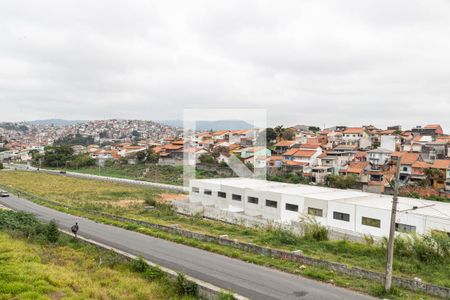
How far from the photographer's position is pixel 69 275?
34.6ft

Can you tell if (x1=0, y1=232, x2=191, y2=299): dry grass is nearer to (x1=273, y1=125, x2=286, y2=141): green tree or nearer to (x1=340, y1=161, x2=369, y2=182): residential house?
(x1=340, y1=161, x2=369, y2=182): residential house

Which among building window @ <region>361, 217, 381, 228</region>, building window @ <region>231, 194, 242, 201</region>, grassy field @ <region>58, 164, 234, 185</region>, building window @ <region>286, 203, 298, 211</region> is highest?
building window @ <region>361, 217, 381, 228</region>

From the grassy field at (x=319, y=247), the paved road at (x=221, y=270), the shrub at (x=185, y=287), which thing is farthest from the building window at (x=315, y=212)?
the shrub at (x=185, y=287)

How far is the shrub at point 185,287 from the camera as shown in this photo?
9516mm

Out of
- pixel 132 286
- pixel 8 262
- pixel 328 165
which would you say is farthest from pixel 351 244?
pixel 328 165

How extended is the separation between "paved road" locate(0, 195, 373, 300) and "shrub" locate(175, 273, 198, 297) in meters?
0.92

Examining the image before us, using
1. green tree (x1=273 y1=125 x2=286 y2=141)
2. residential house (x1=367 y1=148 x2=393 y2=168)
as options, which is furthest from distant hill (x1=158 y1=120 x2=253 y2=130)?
green tree (x1=273 y1=125 x2=286 y2=141)

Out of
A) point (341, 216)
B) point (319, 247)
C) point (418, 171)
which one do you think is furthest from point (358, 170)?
point (319, 247)

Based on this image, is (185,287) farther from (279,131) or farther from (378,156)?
(279,131)

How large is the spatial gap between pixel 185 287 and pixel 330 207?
12.6 metres

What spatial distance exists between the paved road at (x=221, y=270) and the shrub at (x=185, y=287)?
3.01 feet

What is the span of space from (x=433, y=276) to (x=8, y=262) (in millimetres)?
12654

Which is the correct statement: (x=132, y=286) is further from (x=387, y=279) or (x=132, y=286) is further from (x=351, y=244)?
(x=351, y=244)

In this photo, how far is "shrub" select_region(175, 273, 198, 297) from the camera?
9516mm
